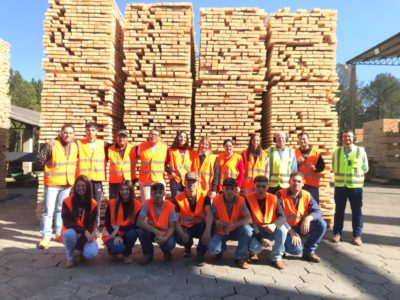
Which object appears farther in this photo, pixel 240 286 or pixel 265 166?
pixel 265 166

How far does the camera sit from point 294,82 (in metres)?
6.79

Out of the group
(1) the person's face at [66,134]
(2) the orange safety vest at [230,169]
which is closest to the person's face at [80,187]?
(1) the person's face at [66,134]

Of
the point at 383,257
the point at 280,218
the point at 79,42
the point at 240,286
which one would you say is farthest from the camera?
the point at 79,42

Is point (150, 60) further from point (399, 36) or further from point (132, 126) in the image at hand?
point (399, 36)

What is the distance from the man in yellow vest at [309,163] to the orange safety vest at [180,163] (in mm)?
1972

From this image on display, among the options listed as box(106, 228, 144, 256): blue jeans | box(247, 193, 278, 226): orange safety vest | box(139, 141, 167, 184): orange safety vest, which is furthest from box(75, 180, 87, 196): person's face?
box(247, 193, 278, 226): orange safety vest

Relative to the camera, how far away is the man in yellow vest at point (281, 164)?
17.9 feet

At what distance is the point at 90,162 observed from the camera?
5.54 m

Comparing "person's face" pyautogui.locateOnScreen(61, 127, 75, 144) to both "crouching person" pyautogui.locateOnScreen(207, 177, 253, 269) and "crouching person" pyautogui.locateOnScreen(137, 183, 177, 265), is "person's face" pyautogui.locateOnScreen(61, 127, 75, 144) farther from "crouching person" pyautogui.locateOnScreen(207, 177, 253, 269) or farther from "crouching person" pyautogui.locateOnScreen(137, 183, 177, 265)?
"crouching person" pyautogui.locateOnScreen(207, 177, 253, 269)

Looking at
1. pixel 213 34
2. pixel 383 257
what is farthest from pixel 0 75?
pixel 383 257

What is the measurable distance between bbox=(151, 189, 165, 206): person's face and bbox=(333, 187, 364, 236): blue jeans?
3228mm

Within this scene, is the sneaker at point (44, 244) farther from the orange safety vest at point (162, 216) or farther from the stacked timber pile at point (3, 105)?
the stacked timber pile at point (3, 105)

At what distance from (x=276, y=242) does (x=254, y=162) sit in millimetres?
1531

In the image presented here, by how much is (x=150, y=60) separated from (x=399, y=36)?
18.5 meters
